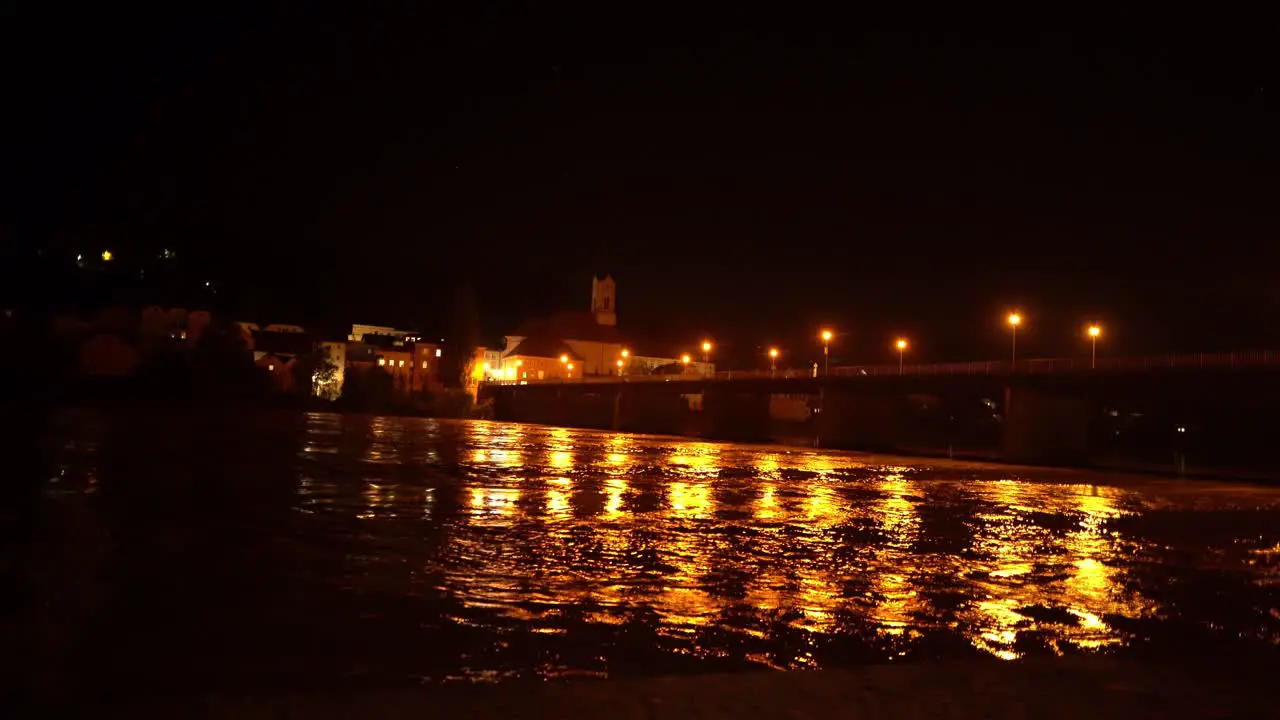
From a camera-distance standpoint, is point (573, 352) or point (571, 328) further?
point (571, 328)

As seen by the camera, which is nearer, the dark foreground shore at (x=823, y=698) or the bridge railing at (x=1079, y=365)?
the dark foreground shore at (x=823, y=698)

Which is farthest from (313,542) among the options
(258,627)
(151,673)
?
(151,673)

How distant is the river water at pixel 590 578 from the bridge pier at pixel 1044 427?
34.3m

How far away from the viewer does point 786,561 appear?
51.9ft

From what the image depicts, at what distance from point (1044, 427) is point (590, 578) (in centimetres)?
5906

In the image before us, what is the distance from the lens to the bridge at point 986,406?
202 ft

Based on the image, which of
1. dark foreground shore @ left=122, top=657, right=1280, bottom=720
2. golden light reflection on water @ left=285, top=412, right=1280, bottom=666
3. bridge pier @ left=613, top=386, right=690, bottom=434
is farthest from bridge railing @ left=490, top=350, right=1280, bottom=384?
dark foreground shore @ left=122, top=657, right=1280, bottom=720

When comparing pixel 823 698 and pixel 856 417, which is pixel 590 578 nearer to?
pixel 823 698

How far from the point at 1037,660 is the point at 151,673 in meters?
6.92

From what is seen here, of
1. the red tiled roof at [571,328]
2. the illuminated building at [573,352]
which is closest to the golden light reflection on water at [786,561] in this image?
the illuminated building at [573,352]

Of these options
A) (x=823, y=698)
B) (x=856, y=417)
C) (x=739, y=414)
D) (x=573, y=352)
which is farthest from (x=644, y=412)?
(x=823, y=698)

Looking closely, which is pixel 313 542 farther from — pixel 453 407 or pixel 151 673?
pixel 453 407

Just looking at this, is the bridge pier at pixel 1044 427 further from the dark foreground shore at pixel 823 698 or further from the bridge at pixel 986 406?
the dark foreground shore at pixel 823 698

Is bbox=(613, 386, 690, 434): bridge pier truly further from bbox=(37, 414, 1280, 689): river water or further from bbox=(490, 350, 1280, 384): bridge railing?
bbox=(37, 414, 1280, 689): river water
